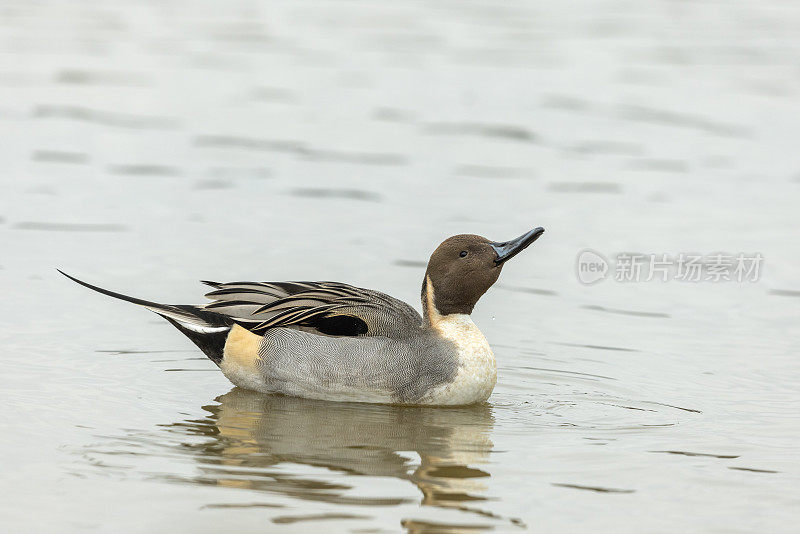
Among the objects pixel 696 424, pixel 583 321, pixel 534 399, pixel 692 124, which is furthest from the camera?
pixel 692 124

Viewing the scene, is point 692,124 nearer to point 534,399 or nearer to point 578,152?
point 578,152

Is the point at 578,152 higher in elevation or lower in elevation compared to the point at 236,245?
higher

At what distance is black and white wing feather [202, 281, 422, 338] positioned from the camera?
28.9ft

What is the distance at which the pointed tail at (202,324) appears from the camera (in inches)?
354

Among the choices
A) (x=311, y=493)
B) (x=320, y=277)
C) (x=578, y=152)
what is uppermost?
(x=578, y=152)

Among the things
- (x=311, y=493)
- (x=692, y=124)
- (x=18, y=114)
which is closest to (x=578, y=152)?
(x=692, y=124)

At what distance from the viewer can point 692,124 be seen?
56.2ft

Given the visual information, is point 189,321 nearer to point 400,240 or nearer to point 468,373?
point 468,373

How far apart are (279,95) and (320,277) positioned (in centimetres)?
713

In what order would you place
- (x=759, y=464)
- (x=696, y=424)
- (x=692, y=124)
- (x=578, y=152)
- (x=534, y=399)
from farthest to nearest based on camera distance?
(x=692, y=124), (x=578, y=152), (x=534, y=399), (x=696, y=424), (x=759, y=464)

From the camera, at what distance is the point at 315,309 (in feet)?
29.1

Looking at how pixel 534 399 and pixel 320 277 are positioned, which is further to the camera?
pixel 320 277

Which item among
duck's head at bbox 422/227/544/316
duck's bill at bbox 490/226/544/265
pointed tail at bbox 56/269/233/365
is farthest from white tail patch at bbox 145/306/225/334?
duck's bill at bbox 490/226/544/265

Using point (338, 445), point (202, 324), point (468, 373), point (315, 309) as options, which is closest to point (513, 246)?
point (468, 373)
